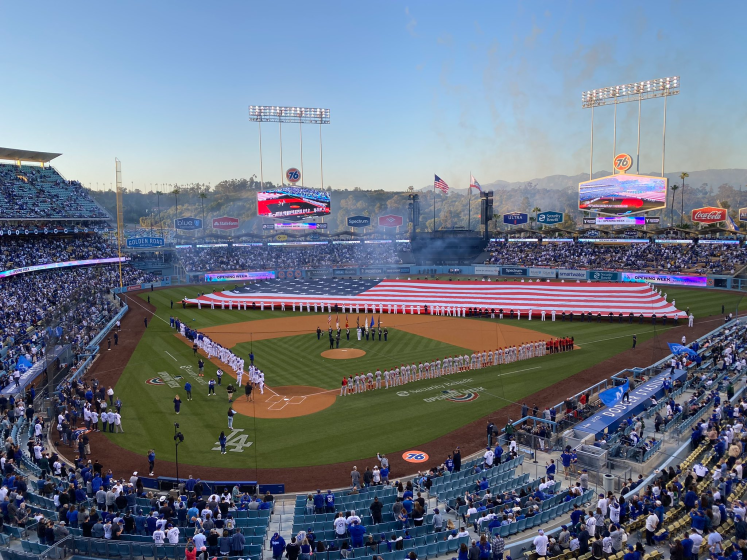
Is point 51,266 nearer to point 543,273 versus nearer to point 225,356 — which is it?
point 225,356

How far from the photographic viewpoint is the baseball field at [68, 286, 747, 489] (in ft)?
63.2

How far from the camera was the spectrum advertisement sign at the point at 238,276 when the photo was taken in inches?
2830

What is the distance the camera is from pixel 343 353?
33.0 m

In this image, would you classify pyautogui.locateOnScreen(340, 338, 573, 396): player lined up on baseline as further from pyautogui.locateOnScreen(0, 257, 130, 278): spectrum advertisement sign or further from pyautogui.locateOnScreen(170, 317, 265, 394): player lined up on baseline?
pyautogui.locateOnScreen(0, 257, 130, 278): spectrum advertisement sign

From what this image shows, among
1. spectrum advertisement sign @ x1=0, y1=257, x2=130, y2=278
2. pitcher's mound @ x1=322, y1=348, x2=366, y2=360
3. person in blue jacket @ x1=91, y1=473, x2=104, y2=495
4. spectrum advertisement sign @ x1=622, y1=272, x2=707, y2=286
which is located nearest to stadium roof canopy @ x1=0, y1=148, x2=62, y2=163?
spectrum advertisement sign @ x1=0, y1=257, x2=130, y2=278

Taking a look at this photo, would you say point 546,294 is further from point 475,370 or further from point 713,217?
point 713,217

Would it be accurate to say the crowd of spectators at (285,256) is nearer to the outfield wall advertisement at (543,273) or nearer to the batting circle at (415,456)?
the outfield wall advertisement at (543,273)

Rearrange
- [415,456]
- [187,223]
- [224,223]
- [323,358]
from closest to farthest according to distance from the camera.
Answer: [415,456] < [323,358] < [187,223] < [224,223]

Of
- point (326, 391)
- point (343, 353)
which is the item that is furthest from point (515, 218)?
point (326, 391)

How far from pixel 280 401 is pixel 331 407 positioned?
2553mm

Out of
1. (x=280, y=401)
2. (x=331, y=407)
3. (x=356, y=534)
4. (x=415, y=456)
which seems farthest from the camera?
(x=280, y=401)

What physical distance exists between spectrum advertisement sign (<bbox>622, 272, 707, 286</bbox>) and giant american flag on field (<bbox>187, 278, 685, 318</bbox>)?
42.4 ft

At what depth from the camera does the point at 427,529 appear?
13156 millimetres

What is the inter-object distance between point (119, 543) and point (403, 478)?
8550 millimetres
